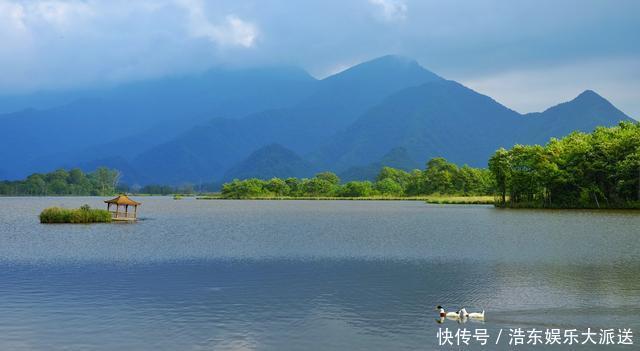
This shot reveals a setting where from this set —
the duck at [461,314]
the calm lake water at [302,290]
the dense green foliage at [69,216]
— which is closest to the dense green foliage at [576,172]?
the calm lake water at [302,290]

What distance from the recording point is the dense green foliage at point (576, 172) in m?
101

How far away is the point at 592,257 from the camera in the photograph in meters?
39.6

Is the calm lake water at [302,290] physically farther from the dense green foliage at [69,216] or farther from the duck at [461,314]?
the dense green foliage at [69,216]

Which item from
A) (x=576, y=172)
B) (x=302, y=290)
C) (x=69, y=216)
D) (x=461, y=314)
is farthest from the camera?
(x=576, y=172)

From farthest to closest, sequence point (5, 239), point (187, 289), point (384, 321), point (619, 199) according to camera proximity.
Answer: point (619, 199) → point (5, 239) → point (187, 289) → point (384, 321)

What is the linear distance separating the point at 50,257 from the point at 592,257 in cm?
3877

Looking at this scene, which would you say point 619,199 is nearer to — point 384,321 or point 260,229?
point 260,229

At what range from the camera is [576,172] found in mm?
105688

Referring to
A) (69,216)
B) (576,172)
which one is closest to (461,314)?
(69,216)

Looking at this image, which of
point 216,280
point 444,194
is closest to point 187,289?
point 216,280

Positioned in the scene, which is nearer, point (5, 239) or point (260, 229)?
point (5, 239)

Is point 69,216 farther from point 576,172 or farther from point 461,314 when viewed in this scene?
point 576,172

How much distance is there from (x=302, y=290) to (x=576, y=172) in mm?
91282

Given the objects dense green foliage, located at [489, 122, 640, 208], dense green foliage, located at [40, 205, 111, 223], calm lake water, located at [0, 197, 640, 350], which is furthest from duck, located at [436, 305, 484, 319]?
dense green foliage, located at [489, 122, 640, 208]
